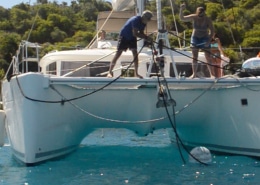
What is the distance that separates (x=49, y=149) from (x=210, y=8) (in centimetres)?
4388

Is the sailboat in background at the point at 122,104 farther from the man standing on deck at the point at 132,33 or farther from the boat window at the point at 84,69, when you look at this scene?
the man standing on deck at the point at 132,33

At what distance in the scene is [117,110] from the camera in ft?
41.8

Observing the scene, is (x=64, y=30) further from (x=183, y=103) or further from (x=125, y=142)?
(x=183, y=103)

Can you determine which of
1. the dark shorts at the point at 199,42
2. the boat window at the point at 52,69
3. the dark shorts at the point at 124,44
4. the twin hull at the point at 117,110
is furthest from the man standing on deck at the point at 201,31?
the boat window at the point at 52,69

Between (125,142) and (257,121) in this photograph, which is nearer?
(257,121)

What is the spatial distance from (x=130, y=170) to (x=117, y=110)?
1567 mm

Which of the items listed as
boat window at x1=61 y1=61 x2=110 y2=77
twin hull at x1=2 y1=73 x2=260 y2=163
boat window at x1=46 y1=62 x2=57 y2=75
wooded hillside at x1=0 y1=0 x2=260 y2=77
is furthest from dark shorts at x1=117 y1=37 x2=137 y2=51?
wooded hillside at x1=0 y1=0 x2=260 y2=77

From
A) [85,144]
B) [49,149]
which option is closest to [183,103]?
[49,149]

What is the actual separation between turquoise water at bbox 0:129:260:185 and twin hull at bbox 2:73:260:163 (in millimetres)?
360

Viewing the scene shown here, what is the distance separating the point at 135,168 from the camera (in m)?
11.8

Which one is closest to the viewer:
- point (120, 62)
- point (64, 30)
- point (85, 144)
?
point (120, 62)

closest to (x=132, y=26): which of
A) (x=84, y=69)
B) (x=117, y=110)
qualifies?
(x=117, y=110)

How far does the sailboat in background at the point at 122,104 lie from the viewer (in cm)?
1144

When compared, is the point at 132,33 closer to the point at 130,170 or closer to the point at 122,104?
the point at 122,104
